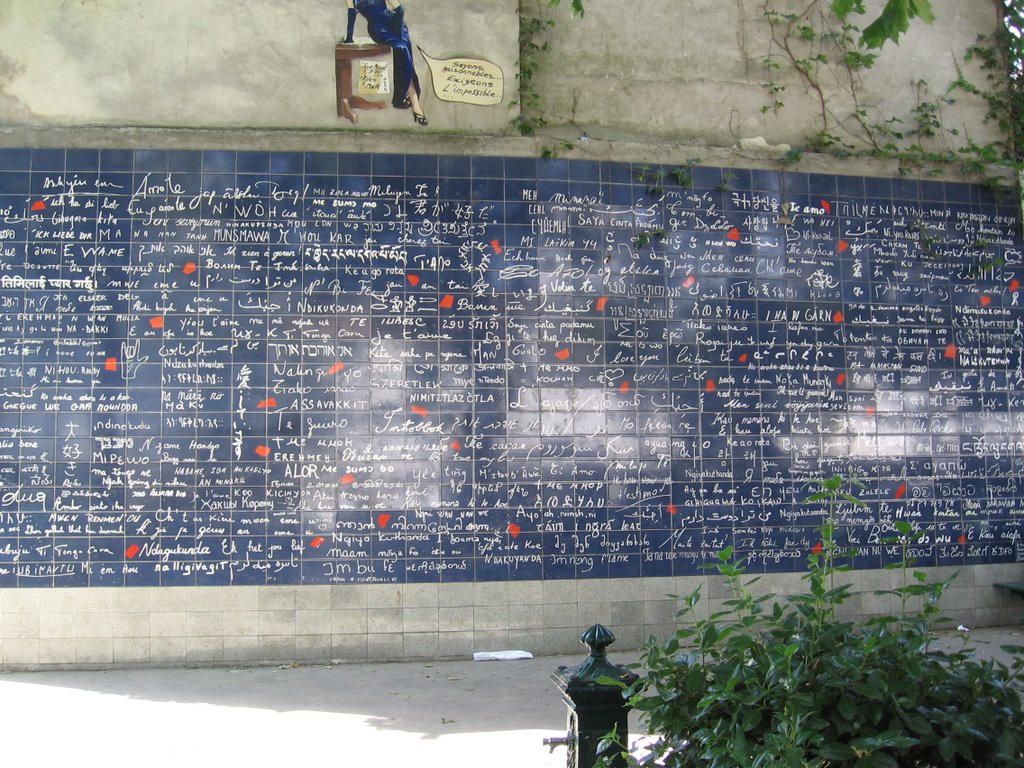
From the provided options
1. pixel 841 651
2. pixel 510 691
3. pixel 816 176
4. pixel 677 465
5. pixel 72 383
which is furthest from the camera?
pixel 816 176

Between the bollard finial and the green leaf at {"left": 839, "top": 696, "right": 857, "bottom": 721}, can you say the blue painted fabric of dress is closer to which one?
the bollard finial

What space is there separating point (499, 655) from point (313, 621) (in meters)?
1.44

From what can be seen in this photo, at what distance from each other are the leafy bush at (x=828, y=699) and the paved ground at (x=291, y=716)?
234 centimetres

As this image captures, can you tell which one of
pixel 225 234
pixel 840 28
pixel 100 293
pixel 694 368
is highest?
pixel 840 28

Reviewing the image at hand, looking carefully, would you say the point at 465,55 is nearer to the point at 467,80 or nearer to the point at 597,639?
the point at 467,80

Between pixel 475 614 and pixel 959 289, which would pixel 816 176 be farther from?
pixel 475 614

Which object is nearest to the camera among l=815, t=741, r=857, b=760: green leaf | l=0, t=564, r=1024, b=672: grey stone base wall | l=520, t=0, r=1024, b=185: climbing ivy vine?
l=815, t=741, r=857, b=760: green leaf

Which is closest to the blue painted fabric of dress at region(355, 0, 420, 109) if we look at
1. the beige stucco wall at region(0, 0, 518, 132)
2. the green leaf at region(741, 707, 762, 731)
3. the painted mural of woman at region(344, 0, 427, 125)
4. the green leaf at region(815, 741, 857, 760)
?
the painted mural of woman at region(344, 0, 427, 125)

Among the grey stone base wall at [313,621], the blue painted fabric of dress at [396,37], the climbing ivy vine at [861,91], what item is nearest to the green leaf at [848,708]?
the grey stone base wall at [313,621]

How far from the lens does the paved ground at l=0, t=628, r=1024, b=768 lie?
4.60 metres

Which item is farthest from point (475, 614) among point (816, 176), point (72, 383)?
point (816, 176)

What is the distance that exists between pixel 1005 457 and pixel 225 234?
6.92m

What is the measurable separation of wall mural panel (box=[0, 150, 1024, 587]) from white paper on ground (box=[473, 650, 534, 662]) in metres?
0.59

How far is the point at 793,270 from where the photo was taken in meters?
7.48
